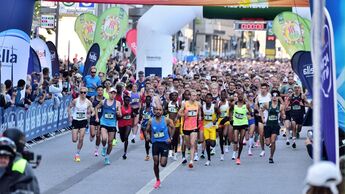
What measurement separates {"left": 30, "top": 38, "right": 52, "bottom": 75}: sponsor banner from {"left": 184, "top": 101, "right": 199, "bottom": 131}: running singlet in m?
6.97

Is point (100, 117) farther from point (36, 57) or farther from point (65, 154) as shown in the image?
point (36, 57)

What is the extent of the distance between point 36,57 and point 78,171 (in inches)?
260

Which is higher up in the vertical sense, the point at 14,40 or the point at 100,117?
the point at 14,40

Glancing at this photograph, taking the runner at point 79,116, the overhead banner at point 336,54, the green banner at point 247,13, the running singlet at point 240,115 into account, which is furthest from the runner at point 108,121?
the green banner at point 247,13

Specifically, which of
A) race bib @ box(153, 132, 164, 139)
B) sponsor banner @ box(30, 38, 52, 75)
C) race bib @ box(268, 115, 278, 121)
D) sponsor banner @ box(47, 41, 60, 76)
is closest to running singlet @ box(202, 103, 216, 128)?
race bib @ box(268, 115, 278, 121)

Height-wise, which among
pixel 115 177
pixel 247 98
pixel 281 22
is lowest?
pixel 115 177

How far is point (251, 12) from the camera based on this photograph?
118 ft

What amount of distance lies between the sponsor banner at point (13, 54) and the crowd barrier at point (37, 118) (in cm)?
88

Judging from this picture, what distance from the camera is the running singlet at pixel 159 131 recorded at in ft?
53.9

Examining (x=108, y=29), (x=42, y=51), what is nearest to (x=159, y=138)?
(x=42, y=51)

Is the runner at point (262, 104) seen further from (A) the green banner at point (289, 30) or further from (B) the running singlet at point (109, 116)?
(A) the green banner at point (289, 30)

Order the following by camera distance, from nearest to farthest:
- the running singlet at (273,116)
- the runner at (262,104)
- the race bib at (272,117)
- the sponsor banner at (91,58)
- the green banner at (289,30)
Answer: the running singlet at (273,116)
the race bib at (272,117)
the runner at (262,104)
the sponsor banner at (91,58)
the green banner at (289,30)

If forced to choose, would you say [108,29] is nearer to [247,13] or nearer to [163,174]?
→ [247,13]

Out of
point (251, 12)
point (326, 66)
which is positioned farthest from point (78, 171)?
point (251, 12)
